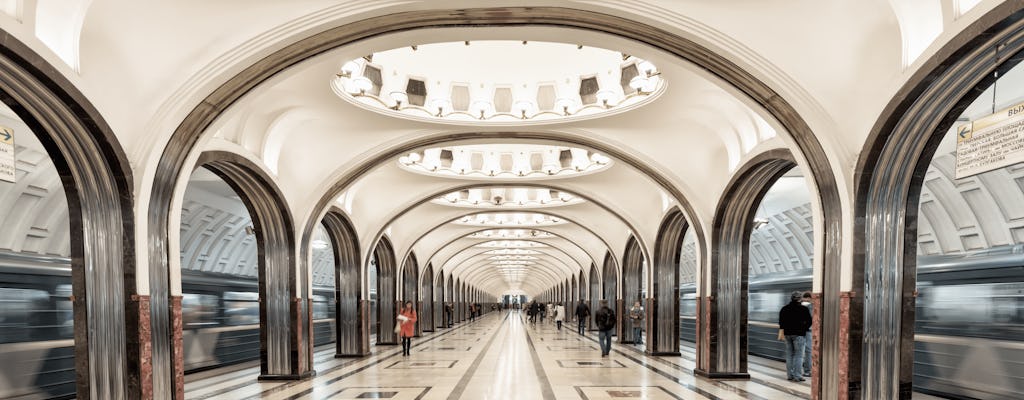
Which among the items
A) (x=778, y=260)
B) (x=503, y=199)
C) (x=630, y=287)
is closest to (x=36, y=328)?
(x=503, y=199)

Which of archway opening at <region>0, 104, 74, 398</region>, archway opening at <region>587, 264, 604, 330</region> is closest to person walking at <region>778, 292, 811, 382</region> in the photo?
archway opening at <region>0, 104, 74, 398</region>

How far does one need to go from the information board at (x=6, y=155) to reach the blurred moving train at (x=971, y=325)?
35.4 feet

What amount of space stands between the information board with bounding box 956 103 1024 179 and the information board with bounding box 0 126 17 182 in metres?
7.51

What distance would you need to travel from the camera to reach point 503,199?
20.5 metres

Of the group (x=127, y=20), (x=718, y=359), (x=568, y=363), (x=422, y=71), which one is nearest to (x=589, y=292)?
(x=568, y=363)

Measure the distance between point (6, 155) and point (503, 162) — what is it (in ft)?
40.9

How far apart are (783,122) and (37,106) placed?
7.29 meters

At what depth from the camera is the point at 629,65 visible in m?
10.4

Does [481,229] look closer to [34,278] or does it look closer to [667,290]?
[667,290]

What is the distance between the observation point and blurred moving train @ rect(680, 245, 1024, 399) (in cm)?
789

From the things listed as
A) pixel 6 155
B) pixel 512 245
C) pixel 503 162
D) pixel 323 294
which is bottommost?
pixel 323 294

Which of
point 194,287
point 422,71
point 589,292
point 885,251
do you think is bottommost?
point 589,292

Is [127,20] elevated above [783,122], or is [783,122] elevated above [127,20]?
[127,20]

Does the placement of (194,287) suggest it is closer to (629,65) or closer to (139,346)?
(139,346)
